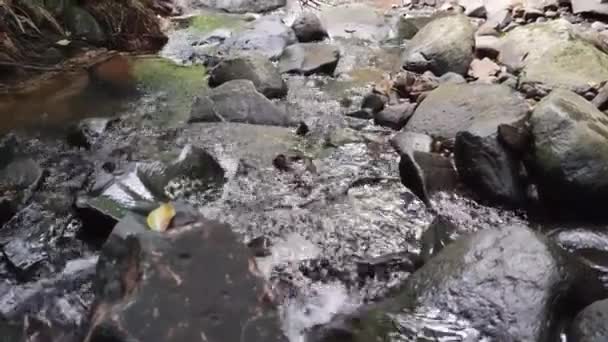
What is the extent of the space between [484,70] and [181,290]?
420 centimetres

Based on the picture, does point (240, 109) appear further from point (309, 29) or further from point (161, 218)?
point (309, 29)

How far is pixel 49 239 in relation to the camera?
3.34 m

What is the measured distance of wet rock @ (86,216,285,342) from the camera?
2.12 m

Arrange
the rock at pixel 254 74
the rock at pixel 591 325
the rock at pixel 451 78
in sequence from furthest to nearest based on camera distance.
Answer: the rock at pixel 254 74
the rock at pixel 451 78
the rock at pixel 591 325

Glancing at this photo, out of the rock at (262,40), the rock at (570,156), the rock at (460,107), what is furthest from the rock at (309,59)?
the rock at (570,156)

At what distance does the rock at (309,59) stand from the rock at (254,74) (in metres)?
0.40

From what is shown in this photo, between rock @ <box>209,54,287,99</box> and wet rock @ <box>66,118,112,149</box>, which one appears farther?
rock @ <box>209,54,287,99</box>

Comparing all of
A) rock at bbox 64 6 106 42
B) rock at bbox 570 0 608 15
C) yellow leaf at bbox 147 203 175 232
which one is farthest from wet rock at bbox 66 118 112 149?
rock at bbox 570 0 608 15

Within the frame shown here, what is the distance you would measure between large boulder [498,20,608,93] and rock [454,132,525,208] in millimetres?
1502

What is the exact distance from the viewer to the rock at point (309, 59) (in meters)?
5.84

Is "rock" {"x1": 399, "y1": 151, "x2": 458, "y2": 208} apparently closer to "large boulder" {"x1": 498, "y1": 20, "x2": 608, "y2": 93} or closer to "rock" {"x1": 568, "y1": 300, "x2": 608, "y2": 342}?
"rock" {"x1": 568, "y1": 300, "x2": 608, "y2": 342}

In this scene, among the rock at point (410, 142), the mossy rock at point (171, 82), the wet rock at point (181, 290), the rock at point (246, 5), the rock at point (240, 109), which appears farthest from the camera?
the rock at point (246, 5)

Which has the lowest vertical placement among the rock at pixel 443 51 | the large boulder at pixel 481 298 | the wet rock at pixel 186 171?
the rock at pixel 443 51

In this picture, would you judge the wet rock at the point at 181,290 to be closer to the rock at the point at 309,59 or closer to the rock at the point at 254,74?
the rock at the point at 254,74
